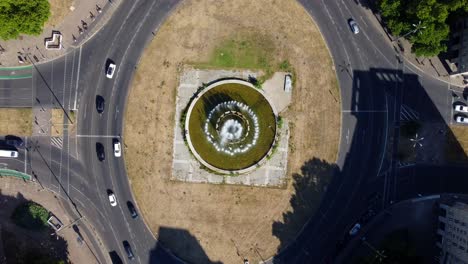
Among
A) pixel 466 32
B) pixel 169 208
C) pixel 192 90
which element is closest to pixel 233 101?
pixel 192 90

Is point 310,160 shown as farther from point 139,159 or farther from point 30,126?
point 30,126

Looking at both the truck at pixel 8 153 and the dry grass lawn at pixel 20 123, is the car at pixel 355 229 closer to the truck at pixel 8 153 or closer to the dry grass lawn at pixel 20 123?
the dry grass lawn at pixel 20 123

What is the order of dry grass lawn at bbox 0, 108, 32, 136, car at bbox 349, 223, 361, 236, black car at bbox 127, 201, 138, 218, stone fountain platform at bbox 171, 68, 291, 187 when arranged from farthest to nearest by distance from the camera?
1. dry grass lawn at bbox 0, 108, 32, 136
2. stone fountain platform at bbox 171, 68, 291, 187
3. black car at bbox 127, 201, 138, 218
4. car at bbox 349, 223, 361, 236

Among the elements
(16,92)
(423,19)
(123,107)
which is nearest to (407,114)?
(423,19)

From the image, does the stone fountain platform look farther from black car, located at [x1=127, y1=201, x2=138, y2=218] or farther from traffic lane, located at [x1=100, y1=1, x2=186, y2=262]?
traffic lane, located at [x1=100, y1=1, x2=186, y2=262]

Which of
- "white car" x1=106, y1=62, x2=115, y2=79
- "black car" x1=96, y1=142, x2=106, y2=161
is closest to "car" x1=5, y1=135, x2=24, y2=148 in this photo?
"black car" x1=96, y1=142, x2=106, y2=161

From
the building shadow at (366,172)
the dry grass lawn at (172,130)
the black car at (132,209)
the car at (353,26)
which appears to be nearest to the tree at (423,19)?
the car at (353,26)

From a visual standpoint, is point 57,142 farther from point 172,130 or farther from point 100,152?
point 172,130
